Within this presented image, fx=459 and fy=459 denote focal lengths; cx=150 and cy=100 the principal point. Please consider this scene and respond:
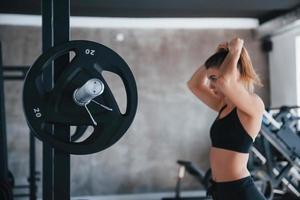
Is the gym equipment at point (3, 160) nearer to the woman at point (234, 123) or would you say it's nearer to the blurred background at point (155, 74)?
the blurred background at point (155, 74)

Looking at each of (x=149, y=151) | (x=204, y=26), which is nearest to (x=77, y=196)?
(x=149, y=151)

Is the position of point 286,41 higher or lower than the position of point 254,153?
higher

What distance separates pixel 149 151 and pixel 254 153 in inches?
67.4

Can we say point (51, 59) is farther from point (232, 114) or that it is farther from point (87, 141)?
point (232, 114)

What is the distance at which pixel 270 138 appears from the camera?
4.55 metres

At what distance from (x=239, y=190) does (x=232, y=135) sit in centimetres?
24

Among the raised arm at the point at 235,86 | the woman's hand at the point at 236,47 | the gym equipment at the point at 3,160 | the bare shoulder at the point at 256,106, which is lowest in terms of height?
the gym equipment at the point at 3,160

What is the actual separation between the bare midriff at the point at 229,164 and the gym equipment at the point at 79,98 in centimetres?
47

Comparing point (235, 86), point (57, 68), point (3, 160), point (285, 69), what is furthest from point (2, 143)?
point (285, 69)

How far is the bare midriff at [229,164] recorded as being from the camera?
2.02 meters

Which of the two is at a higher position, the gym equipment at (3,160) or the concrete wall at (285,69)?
the concrete wall at (285,69)

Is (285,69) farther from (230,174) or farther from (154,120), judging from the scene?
(230,174)

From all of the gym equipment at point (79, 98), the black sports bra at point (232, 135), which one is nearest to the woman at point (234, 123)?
the black sports bra at point (232, 135)

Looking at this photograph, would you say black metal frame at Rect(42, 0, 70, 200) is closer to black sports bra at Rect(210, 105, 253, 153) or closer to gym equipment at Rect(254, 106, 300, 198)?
black sports bra at Rect(210, 105, 253, 153)
